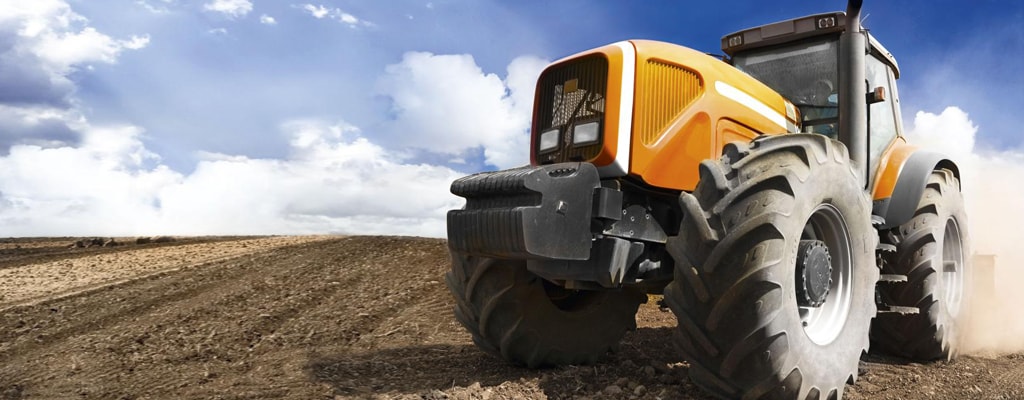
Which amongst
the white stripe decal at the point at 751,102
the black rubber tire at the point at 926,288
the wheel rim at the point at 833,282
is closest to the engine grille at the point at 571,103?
the white stripe decal at the point at 751,102

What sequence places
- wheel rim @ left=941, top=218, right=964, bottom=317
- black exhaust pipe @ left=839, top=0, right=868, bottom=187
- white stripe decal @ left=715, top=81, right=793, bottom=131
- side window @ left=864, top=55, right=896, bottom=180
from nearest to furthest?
white stripe decal @ left=715, top=81, right=793, bottom=131 → black exhaust pipe @ left=839, top=0, right=868, bottom=187 → side window @ left=864, top=55, right=896, bottom=180 → wheel rim @ left=941, top=218, right=964, bottom=317

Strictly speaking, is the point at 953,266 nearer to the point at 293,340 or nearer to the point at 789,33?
the point at 789,33

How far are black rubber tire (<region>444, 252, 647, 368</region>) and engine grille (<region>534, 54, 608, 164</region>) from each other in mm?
838

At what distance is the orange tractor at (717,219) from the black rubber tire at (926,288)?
0.02m

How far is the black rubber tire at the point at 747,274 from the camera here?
3.46 meters

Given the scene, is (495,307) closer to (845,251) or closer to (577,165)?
(577,165)

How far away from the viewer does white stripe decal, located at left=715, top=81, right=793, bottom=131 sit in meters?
4.45

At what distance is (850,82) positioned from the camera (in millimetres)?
5176

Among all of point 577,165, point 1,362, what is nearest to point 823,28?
point 577,165

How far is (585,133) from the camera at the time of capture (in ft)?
13.8

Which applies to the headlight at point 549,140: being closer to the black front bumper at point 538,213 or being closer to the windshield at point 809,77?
the black front bumper at point 538,213

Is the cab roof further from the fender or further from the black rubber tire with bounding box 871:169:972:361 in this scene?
the black rubber tire with bounding box 871:169:972:361


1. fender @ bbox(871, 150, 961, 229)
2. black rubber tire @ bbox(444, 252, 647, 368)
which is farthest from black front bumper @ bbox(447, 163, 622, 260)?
fender @ bbox(871, 150, 961, 229)

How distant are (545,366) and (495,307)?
2.15 ft
